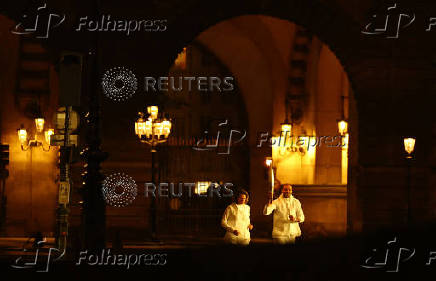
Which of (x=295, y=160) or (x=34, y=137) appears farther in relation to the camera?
(x=295, y=160)

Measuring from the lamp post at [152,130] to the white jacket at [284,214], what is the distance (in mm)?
5670

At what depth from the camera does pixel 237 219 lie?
59.3 ft

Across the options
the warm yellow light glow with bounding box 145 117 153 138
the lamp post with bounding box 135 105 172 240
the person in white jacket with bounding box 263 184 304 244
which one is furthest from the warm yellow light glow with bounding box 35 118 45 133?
the person in white jacket with bounding box 263 184 304 244

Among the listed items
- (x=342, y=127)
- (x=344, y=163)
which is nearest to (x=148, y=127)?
(x=342, y=127)

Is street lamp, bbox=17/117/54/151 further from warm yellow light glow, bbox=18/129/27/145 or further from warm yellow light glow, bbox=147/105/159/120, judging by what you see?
Result: warm yellow light glow, bbox=147/105/159/120

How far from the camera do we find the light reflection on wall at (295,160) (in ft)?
102

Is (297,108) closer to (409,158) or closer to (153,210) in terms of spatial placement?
(409,158)

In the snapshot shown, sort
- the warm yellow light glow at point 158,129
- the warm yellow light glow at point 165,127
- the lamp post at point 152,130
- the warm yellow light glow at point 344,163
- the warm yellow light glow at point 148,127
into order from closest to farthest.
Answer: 1. the lamp post at point 152,130
2. the warm yellow light glow at point 148,127
3. the warm yellow light glow at point 158,129
4. the warm yellow light glow at point 165,127
5. the warm yellow light glow at point 344,163

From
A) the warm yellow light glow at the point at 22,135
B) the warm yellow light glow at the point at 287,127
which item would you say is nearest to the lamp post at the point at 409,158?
the warm yellow light glow at the point at 287,127

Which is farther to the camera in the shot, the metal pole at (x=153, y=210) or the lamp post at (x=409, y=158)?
the metal pole at (x=153, y=210)

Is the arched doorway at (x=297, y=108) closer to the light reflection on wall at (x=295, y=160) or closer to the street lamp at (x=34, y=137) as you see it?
the light reflection on wall at (x=295, y=160)

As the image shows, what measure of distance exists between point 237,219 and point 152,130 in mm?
7325

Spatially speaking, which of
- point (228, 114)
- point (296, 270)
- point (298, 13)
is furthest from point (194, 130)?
point (296, 270)

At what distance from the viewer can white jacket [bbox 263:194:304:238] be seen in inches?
742
